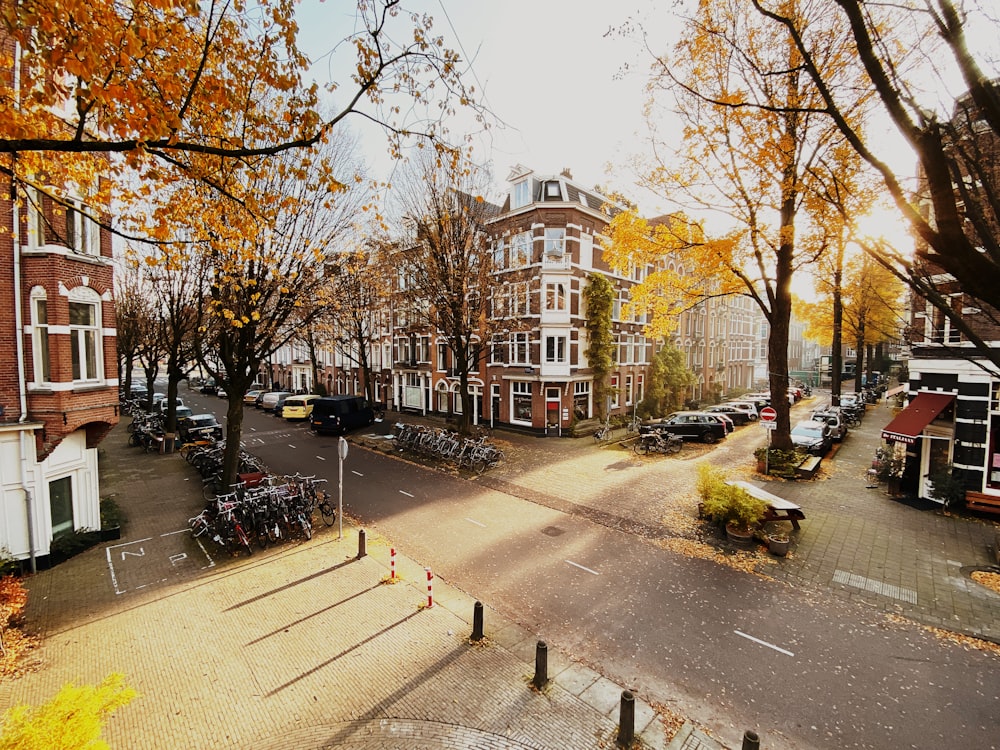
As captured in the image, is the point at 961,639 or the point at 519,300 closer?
the point at 961,639

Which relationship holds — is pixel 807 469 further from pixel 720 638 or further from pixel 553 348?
pixel 553 348

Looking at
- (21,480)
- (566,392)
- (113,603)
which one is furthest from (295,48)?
(566,392)

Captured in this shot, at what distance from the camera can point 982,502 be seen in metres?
12.3

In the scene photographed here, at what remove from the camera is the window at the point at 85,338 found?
9953 millimetres

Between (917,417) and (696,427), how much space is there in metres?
10.0

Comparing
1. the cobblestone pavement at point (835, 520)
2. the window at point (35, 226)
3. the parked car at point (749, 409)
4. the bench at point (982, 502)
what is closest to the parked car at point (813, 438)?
the cobblestone pavement at point (835, 520)

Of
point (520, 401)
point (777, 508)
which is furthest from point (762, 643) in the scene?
point (520, 401)

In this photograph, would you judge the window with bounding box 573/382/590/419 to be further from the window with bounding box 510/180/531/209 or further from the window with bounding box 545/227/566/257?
the window with bounding box 510/180/531/209

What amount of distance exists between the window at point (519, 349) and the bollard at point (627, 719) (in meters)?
20.4

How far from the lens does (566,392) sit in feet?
80.7

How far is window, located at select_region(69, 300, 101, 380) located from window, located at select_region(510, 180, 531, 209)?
1997 centimetres

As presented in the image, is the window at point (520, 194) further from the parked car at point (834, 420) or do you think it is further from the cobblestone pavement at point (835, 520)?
the parked car at point (834, 420)

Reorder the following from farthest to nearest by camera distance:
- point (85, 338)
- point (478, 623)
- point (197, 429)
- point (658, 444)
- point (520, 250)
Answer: point (520, 250), point (197, 429), point (658, 444), point (85, 338), point (478, 623)

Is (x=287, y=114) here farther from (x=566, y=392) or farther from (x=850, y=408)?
(x=850, y=408)
